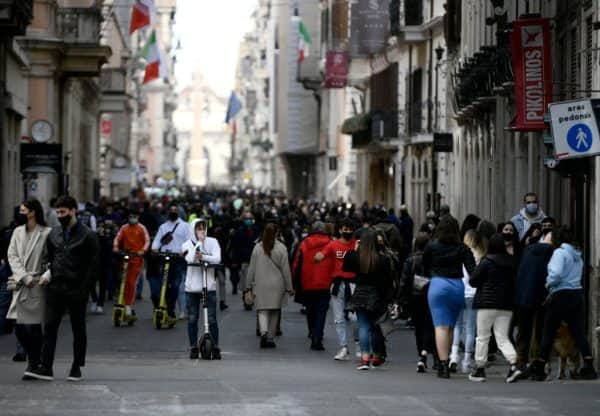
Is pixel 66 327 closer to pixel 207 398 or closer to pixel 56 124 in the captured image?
pixel 207 398

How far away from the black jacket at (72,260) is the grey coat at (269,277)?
5.72m

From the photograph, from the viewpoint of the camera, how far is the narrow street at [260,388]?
14117 mm

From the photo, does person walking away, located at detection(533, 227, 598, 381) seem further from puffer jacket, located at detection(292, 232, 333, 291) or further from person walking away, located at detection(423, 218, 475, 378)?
puffer jacket, located at detection(292, 232, 333, 291)

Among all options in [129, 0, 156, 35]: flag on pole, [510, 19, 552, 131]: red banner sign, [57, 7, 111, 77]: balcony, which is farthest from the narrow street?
[129, 0, 156, 35]: flag on pole

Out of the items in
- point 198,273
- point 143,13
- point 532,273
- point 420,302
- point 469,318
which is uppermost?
point 143,13

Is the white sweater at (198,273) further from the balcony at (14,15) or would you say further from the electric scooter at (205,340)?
the balcony at (14,15)

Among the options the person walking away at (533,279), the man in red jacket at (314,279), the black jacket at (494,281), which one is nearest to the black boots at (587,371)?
the person walking away at (533,279)

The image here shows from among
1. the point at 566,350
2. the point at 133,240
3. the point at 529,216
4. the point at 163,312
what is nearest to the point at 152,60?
the point at 133,240

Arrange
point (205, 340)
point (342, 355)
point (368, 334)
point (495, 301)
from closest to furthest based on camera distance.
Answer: point (495, 301)
point (368, 334)
point (205, 340)
point (342, 355)

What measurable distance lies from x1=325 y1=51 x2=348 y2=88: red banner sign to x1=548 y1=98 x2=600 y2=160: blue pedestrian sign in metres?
49.6

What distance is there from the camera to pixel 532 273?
709 inches

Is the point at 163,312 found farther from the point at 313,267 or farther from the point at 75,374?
the point at 75,374

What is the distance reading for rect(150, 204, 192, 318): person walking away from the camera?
25.6 meters

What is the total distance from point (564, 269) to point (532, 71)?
7.88m
